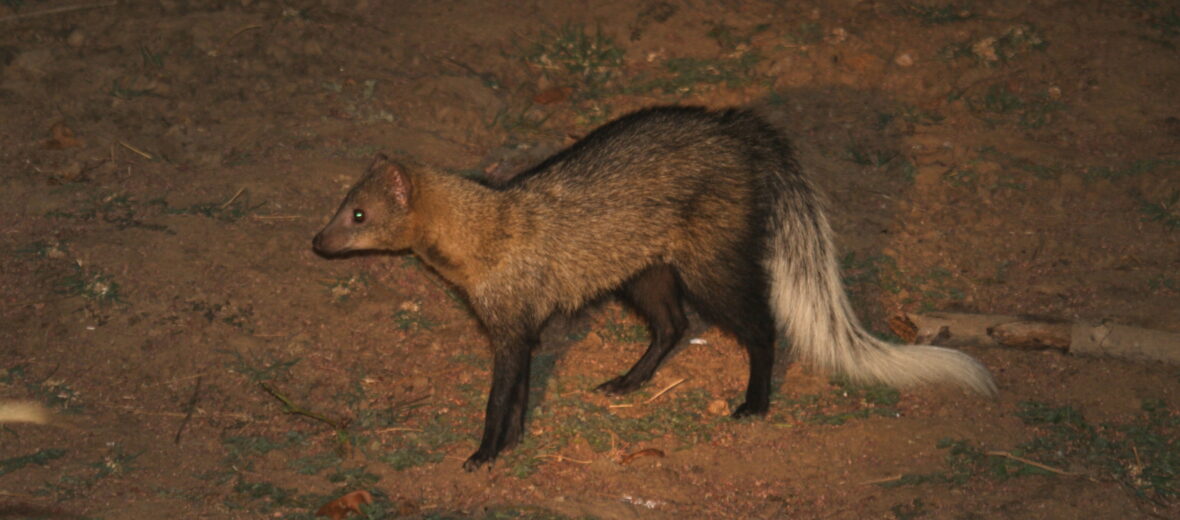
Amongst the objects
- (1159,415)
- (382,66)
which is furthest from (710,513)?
(382,66)

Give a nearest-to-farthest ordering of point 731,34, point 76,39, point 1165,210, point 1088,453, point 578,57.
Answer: point 1088,453 < point 1165,210 < point 76,39 < point 578,57 < point 731,34

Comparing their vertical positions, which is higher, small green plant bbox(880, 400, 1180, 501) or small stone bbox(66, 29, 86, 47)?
small green plant bbox(880, 400, 1180, 501)

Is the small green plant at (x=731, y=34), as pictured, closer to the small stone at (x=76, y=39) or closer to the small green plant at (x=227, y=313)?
the small green plant at (x=227, y=313)

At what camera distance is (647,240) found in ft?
16.8

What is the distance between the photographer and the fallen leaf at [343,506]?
425cm

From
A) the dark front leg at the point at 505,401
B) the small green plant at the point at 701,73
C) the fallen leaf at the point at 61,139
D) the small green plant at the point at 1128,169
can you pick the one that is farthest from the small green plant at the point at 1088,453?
the fallen leaf at the point at 61,139

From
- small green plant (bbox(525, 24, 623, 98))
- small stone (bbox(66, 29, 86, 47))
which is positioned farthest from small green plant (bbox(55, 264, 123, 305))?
small green plant (bbox(525, 24, 623, 98))

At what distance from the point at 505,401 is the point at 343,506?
929mm

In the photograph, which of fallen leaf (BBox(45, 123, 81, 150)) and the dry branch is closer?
the dry branch

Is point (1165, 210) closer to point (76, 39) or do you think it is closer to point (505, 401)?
point (505, 401)

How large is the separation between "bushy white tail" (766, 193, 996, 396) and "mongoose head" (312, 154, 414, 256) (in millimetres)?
1828

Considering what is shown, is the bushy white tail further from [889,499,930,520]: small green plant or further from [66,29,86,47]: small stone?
[66,29,86,47]: small stone

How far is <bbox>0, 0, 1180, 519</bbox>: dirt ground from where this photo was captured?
459 centimetres

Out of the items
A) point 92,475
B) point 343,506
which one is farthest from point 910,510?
point 92,475
